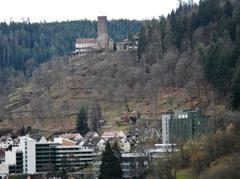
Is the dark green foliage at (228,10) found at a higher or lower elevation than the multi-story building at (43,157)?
higher

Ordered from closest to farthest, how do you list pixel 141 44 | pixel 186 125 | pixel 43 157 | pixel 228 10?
1. pixel 186 125
2. pixel 43 157
3. pixel 228 10
4. pixel 141 44

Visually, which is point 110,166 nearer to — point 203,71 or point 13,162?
point 13,162

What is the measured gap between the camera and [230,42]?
105m

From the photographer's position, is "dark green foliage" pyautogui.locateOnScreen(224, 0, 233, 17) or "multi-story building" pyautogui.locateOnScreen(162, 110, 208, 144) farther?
"dark green foliage" pyautogui.locateOnScreen(224, 0, 233, 17)

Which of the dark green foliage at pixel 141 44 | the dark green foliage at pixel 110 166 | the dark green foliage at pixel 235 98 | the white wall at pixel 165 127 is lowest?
the dark green foliage at pixel 110 166

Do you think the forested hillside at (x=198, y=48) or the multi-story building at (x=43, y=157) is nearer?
the multi-story building at (x=43, y=157)

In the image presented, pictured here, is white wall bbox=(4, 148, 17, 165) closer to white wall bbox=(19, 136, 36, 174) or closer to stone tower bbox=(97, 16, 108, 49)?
white wall bbox=(19, 136, 36, 174)

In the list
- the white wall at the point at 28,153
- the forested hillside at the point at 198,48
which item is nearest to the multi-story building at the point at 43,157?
the white wall at the point at 28,153

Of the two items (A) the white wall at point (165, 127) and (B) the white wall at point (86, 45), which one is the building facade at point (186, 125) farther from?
(B) the white wall at point (86, 45)

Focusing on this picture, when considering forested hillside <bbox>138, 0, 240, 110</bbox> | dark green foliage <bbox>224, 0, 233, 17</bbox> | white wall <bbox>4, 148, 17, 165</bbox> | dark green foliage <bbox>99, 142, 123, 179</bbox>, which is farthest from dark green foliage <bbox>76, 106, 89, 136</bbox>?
dark green foliage <bbox>99, 142, 123, 179</bbox>

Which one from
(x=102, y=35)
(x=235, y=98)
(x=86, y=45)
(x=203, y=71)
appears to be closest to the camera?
(x=235, y=98)

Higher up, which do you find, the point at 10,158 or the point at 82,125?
the point at 82,125

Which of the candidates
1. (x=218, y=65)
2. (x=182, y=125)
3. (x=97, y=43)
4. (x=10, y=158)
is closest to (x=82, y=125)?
(x=10, y=158)

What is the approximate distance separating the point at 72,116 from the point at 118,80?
8.69 metres
